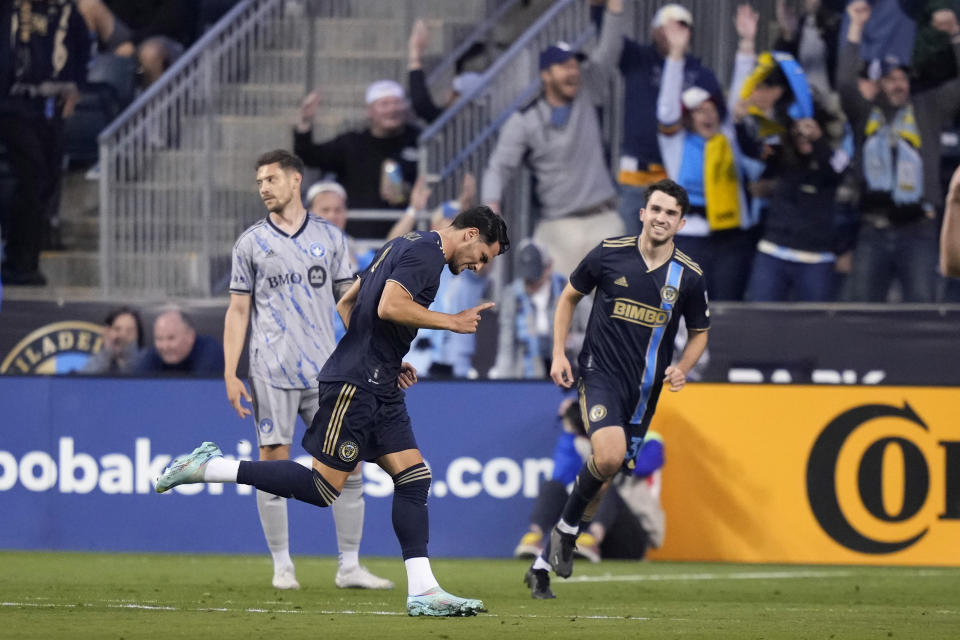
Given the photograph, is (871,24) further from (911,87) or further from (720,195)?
(720,195)

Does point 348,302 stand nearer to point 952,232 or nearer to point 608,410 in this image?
point 608,410

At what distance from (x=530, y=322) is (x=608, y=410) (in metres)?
4.55

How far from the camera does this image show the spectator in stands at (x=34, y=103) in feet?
49.1

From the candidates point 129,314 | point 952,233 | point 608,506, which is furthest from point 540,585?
point 129,314

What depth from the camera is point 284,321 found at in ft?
30.1

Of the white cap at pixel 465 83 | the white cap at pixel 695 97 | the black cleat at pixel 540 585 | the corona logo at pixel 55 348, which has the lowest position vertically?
the black cleat at pixel 540 585

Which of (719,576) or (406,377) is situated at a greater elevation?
(406,377)

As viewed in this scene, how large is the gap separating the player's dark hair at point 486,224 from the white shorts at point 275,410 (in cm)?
217

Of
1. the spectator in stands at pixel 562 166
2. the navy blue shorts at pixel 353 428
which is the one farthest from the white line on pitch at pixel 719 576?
the spectator in stands at pixel 562 166

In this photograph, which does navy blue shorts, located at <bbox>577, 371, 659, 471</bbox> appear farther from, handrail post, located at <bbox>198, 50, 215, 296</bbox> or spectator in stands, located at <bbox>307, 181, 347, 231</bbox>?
handrail post, located at <bbox>198, 50, 215, 296</bbox>

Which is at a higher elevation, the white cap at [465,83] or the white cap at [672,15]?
the white cap at [672,15]

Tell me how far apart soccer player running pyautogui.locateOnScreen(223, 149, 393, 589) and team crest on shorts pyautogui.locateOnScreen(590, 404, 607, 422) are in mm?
1524

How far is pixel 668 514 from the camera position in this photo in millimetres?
12203

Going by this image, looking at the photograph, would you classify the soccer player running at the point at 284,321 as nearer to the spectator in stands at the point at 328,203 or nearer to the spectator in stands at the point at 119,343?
the spectator in stands at the point at 328,203
